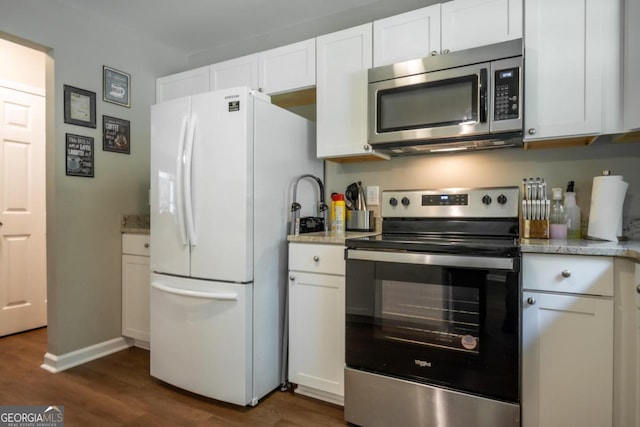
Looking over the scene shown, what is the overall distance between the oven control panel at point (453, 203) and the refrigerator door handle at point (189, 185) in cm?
113

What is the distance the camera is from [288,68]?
2.40 meters

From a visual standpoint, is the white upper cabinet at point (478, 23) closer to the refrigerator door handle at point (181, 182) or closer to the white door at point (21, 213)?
the refrigerator door handle at point (181, 182)

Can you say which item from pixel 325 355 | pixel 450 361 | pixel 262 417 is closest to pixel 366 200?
pixel 325 355

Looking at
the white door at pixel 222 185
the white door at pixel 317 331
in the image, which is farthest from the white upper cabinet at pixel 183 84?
the white door at pixel 317 331

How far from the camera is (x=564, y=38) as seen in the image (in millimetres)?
1696

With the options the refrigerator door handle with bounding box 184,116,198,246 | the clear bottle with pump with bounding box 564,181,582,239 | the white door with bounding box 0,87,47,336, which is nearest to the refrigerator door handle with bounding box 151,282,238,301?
the refrigerator door handle with bounding box 184,116,198,246

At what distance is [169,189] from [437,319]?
1.58 m

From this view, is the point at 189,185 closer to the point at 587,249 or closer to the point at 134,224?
the point at 134,224

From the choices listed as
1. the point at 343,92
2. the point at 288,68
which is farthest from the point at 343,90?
the point at 288,68

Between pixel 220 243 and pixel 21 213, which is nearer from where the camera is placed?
pixel 220 243

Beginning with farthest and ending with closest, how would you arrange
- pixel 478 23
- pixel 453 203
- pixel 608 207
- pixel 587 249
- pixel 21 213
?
1. pixel 21 213
2. pixel 453 203
3. pixel 478 23
4. pixel 608 207
5. pixel 587 249

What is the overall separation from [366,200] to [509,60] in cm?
115

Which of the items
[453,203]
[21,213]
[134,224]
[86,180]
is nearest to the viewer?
[453,203]

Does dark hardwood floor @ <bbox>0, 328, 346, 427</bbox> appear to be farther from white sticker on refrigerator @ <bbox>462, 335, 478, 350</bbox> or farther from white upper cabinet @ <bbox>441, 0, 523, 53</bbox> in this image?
white upper cabinet @ <bbox>441, 0, 523, 53</bbox>
